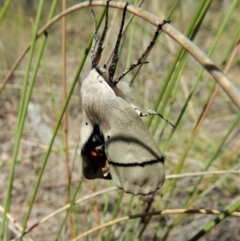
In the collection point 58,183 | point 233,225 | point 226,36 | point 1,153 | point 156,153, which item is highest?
point 156,153

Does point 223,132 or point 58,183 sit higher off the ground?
point 223,132

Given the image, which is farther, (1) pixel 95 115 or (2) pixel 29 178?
(2) pixel 29 178

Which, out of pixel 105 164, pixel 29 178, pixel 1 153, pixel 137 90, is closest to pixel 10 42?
pixel 1 153

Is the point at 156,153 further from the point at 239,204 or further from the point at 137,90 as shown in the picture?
the point at 137,90

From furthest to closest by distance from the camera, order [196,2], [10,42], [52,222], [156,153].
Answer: [196,2] < [10,42] < [52,222] < [156,153]

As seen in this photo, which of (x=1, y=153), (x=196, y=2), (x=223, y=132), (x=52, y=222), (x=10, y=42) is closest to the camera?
(x=52, y=222)
